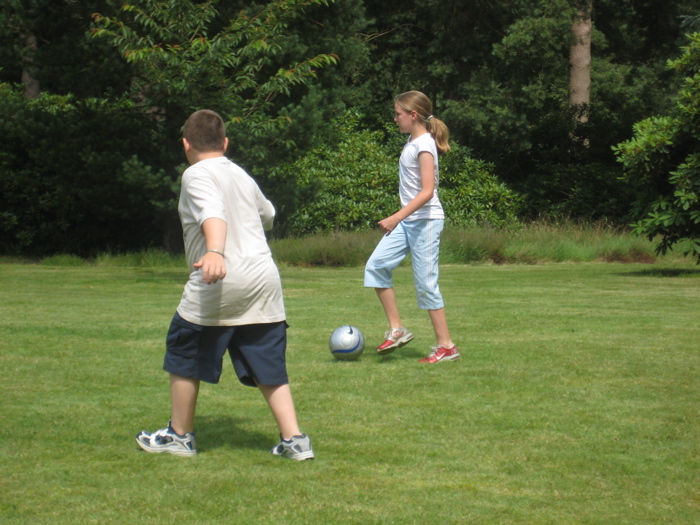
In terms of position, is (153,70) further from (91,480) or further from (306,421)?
(91,480)

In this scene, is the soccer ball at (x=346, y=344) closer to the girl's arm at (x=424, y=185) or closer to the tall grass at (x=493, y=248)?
the girl's arm at (x=424, y=185)

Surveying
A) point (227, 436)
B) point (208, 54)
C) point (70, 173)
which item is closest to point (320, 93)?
point (208, 54)

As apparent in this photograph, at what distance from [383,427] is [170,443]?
3.80ft

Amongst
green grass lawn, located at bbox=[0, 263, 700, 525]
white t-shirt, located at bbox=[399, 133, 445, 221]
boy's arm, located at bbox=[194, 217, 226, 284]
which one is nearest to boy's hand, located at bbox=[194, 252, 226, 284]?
boy's arm, located at bbox=[194, 217, 226, 284]

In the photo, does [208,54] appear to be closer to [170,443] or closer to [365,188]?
[170,443]

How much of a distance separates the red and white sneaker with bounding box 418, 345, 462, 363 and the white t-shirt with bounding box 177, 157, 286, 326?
2741 mm

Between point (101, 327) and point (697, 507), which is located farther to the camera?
point (101, 327)

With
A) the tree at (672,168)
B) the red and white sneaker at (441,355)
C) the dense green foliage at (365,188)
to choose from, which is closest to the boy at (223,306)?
the red and white sneaker at (441,355)

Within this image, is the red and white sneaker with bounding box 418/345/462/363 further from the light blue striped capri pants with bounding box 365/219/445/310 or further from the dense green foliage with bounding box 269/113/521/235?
the dense green foliage with bounding box 269/113/521/235

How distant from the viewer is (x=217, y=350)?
4.22 metres

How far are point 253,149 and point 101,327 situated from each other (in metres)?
6.33

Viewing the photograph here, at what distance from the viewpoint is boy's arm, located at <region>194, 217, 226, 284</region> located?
3.81 meters

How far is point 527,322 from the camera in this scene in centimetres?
905

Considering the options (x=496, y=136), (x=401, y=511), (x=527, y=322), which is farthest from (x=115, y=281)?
(x=496, y=136)
